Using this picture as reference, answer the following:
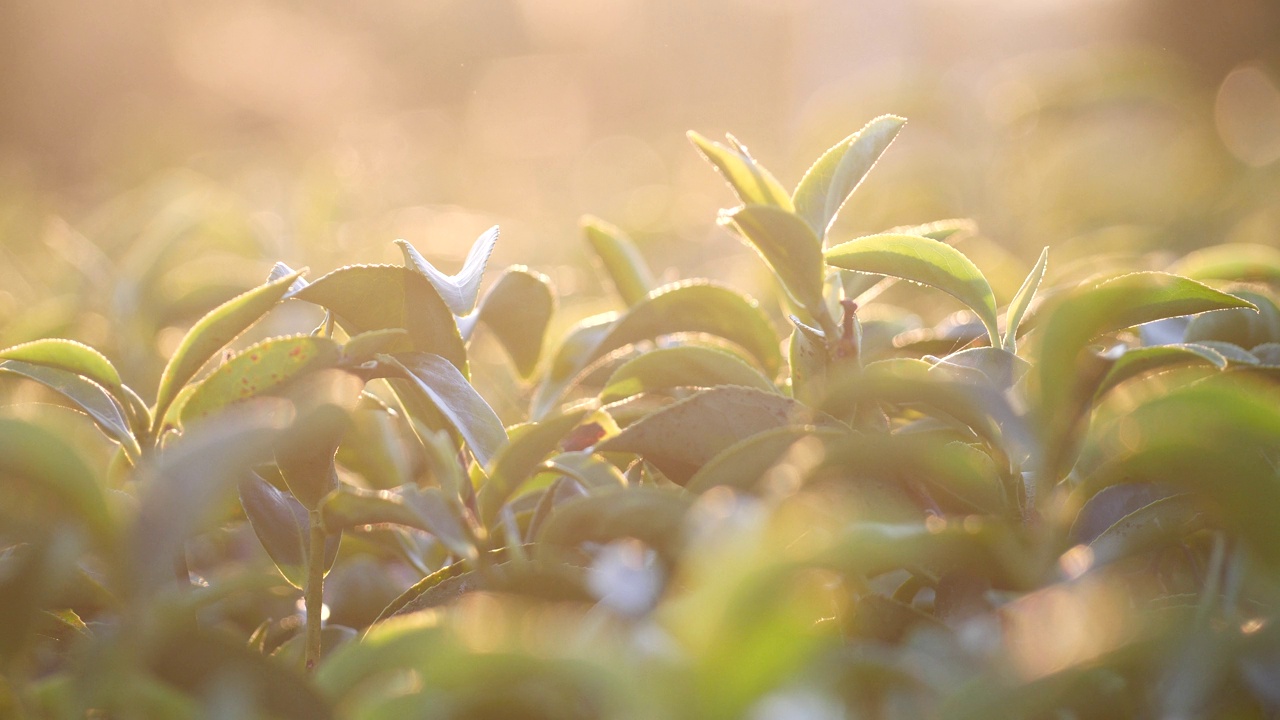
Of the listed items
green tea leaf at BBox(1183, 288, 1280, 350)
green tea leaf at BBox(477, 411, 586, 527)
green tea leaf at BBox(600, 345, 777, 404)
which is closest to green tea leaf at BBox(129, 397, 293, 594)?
green tea leaf at BBox(477, 411, 586, 527)

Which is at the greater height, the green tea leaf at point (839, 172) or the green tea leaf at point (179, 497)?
the green tea leaf at point (839, 172)

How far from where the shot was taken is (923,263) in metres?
0.61

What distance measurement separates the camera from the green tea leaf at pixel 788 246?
1.81ft

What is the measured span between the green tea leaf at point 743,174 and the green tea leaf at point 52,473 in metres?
0.36

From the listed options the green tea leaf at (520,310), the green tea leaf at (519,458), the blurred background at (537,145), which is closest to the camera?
the green tea leaf at (519,458)

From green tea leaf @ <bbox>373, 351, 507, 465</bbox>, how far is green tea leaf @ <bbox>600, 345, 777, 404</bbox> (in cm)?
9

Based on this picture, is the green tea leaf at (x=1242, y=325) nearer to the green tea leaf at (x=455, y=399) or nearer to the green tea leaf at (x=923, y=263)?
the green tea leaf at (x=923, y=263)

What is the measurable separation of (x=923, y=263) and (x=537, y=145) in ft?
21.1

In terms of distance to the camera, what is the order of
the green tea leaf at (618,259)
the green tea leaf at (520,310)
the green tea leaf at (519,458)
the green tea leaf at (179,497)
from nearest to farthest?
1. the green tea leaf at (179,497)
2. the green tea leaf at (519,458)
3. the green tea leaf at (520,310)
4. the green tea leaf at (618,259)

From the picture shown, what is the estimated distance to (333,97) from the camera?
8406 mm

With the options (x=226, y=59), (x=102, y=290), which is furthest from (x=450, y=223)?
(x=226, y=59)

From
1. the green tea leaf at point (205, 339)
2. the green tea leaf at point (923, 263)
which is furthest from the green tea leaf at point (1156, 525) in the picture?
the green tea leaf at point (205, 339)

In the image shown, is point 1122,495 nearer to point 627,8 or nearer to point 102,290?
point 102,290

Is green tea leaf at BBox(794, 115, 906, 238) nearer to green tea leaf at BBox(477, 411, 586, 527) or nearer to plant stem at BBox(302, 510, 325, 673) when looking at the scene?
green tea leaf at BBox(477, 411, 586, 527)
